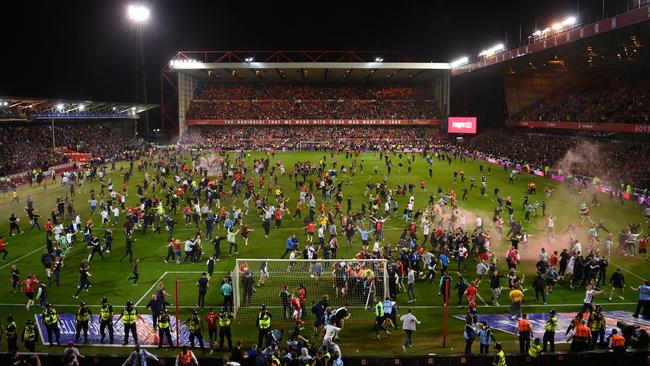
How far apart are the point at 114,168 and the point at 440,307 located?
40.5 metres

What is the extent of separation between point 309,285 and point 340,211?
9.86 meters

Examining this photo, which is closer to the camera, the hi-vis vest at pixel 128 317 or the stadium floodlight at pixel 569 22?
the hi-vis vest at pixel 128 317

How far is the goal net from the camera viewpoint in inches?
654

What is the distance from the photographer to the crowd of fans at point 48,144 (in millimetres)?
44034

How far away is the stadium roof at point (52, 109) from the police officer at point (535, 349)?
4125 cm

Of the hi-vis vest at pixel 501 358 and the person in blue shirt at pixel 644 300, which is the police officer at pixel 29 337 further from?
the person in blue shirt at pixel 644 300

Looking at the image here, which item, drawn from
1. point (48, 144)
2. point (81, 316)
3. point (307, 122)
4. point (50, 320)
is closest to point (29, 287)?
point (50, 320)

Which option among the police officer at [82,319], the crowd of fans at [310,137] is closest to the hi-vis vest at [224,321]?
the police officer at [82,319]

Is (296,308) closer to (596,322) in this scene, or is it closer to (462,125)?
(596,322)

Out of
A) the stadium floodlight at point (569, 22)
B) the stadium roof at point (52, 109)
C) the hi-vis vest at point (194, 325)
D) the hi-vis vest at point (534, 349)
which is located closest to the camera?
the hi-vis vest at point (534, 349)

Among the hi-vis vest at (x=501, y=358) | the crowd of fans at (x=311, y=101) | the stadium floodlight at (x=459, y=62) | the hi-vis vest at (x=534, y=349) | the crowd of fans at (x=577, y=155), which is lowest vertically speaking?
the hi-vis vest at (x=534, y=349)

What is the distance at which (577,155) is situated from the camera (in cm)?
4547

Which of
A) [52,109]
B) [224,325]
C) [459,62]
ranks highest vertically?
[459,62]

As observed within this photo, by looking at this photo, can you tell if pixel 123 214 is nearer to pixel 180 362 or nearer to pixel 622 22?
pixel 180 362
